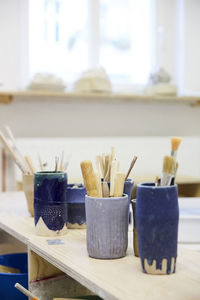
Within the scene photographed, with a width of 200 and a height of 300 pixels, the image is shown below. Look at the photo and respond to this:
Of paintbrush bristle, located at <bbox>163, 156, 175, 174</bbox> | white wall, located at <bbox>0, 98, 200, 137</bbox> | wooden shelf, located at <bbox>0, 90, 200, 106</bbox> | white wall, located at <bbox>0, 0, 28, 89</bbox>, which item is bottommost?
paintbrush bristle, located at <bbox>163, 156, 175, 174</bbox>

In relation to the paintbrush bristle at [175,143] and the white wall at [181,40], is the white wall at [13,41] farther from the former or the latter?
the paintbrush bristle at [175,143]

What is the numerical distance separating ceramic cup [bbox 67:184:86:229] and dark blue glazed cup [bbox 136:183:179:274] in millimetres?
446

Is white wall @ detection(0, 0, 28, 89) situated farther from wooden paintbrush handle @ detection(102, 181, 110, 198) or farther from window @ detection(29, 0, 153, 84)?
wooden paintbrush handle @ detection(102, 181, 110, 198)

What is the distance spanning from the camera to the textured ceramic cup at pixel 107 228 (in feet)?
3.25

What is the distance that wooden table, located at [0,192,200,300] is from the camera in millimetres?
769

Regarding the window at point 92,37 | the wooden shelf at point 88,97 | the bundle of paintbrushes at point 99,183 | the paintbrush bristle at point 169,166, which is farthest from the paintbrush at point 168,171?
the window at point 92,37

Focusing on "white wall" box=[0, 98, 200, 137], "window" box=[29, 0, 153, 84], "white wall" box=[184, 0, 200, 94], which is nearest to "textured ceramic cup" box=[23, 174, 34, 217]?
"white wall" box=[0, 98, 200, 137]

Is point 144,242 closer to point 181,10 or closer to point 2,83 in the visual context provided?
point 2,83

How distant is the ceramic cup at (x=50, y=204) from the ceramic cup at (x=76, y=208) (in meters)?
0.07

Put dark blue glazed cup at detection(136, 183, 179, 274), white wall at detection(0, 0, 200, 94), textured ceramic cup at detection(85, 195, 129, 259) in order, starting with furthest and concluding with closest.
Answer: white wall at detection(0, 0, 200, 94) → textured ceramic cup at detection(85, 195, 129, 259) → dark blue glazed cup at detection(136, 183, 179, 274)

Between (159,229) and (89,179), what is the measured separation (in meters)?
0.22

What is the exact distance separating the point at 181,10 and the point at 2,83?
5.27ft

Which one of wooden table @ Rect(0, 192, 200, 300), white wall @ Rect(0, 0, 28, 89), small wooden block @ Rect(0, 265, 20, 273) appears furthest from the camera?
white wall @ Rect(0, 0, 28, 89)

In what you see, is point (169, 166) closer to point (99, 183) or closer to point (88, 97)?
point (99, 183)
